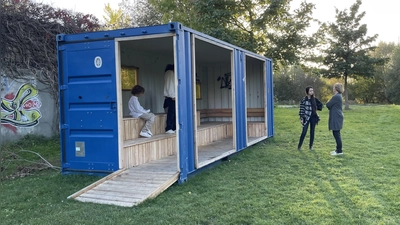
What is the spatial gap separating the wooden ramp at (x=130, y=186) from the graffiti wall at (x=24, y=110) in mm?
6378

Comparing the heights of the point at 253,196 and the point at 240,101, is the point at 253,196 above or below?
below

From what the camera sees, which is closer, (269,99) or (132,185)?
(132,185)

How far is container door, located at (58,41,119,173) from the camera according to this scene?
6242mm

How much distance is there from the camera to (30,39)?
1129 cm

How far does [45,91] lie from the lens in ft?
37.9

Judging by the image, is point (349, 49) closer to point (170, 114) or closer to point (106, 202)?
point (170, 114)

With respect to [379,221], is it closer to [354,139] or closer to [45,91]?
[354,139]

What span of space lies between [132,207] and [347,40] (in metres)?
23.6

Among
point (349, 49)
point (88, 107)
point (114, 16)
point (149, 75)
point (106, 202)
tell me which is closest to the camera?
point (106, 202)

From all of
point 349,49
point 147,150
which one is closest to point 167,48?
point 147,150

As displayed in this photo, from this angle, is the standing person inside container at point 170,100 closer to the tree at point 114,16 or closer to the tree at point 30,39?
the tree at point 30,39

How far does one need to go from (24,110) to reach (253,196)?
344 inches

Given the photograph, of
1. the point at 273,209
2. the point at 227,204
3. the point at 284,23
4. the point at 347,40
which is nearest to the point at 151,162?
the point at 227,204

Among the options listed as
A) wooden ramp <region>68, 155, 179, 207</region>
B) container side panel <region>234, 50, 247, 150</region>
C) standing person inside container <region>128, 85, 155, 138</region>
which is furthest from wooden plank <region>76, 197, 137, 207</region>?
container side panel <region>234, 50, 247, 150</region>
